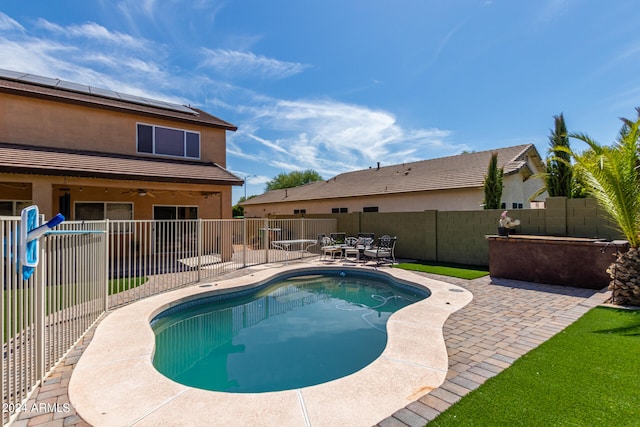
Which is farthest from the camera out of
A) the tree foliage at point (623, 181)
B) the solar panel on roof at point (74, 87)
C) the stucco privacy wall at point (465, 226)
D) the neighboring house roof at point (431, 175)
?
the neighboring house roof at point (431, 175)

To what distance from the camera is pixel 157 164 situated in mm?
12008

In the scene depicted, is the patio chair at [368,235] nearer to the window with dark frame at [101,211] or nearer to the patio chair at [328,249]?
the patio chair at [328,249]

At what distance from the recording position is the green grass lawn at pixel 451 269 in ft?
31.5

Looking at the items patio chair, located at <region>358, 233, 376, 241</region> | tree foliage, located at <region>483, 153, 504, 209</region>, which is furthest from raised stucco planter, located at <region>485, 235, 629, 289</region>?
patio chair, located at <region>358, 233, 376, 241</region>

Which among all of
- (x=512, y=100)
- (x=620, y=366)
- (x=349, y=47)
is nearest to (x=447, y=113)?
(x=512, y=100)

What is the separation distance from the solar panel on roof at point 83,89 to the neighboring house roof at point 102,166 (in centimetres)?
284

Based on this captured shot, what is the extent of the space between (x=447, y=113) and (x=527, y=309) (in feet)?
47.3

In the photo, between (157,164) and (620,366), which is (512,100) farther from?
(157,164)

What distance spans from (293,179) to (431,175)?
3820 centimetres

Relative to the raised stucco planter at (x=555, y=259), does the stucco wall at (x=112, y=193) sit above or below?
above

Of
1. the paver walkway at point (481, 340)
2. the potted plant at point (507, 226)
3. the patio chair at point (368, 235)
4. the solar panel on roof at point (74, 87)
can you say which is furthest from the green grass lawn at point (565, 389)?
the solar panel on roof at point (74, 87)

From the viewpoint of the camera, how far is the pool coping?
2879 millimetres

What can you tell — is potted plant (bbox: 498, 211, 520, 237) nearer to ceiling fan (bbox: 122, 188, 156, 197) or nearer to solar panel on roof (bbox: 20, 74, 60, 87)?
ceiling fan (bbox: 122, 188, 156, 197)

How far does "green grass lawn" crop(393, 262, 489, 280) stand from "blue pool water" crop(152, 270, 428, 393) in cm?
174
